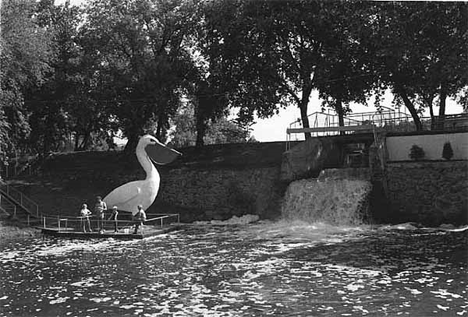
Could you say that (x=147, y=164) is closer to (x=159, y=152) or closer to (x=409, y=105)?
(x=159, y=152)

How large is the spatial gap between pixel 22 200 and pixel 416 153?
2235 centimetres

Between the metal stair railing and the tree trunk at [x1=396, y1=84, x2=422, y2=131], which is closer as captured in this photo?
the metal stair railing

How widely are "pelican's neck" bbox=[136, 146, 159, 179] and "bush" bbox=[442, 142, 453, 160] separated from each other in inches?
565

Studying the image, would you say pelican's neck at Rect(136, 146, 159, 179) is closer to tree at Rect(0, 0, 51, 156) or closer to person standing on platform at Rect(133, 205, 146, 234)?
person standing on platform at Rect(133, 205, 146, 234)

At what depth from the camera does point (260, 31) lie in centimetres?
3372

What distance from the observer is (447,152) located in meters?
25.3

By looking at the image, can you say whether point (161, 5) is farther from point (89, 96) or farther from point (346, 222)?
point (346, 222)

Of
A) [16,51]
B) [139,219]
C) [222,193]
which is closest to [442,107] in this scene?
[222,193]

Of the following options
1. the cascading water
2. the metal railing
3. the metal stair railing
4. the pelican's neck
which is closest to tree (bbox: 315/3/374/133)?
the cascading water

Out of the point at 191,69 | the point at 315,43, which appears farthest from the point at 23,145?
the point at 315,43

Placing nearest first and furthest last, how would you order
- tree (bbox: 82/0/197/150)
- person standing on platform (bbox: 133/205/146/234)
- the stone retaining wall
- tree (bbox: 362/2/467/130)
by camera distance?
1. person standing on platform (bbox: 133/205/146/234)
2. tree (bbox: 362/2/467/130)
3. the stone retaining wall
4. tree (bbox: 82/0/197/150)

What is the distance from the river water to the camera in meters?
10.6

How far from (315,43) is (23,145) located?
26.1 meters

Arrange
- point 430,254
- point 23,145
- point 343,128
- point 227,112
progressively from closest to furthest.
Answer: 1. point 430,254
2. point 343,128
3. point 227,112
4. point 23,145
